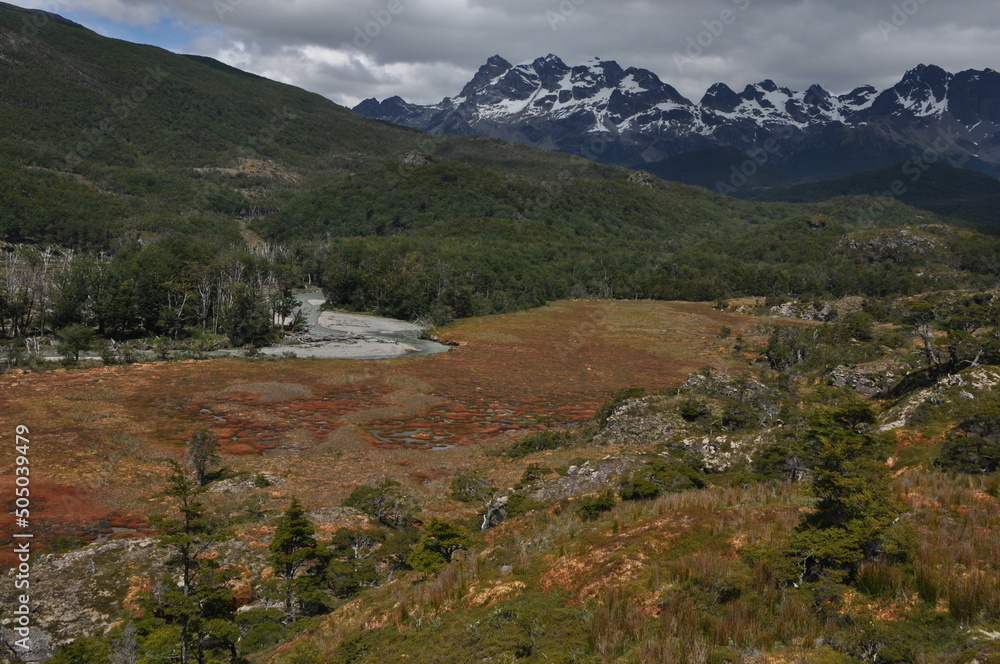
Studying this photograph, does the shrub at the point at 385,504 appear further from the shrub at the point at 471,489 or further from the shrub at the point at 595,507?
the shrub at the point at 595,507

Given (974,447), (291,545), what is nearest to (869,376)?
(974,447)

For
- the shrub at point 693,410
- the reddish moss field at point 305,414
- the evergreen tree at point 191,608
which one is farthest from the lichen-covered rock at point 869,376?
the evergreen tree at point 191,608

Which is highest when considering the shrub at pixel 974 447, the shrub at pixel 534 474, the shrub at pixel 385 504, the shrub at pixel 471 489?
the shrub at pixel 974 447

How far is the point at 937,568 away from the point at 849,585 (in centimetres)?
105

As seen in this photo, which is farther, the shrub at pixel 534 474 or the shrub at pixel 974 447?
the shrub at pixel 534 474

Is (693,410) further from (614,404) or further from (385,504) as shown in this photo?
(385,504)

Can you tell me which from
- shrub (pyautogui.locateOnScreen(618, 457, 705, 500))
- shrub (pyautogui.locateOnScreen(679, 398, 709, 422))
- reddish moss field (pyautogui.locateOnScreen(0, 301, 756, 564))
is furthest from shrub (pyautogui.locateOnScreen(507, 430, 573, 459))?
shrub (pyautogui.locateOnScreen(618, 457, 705, 500))

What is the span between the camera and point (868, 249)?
156500 millimetres

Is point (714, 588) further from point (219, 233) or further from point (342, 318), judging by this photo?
point (219, 233)

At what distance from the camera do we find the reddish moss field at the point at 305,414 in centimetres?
2694

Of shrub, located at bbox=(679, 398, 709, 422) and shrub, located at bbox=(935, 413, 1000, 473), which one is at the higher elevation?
shrub, located at bbox=(935, 413, 1000, 473)

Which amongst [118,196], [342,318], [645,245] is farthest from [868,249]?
[118,196]

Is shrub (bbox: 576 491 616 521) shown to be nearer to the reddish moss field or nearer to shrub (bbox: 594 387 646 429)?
the reddish moss field

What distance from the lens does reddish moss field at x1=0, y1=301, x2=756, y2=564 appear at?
26.9 m
